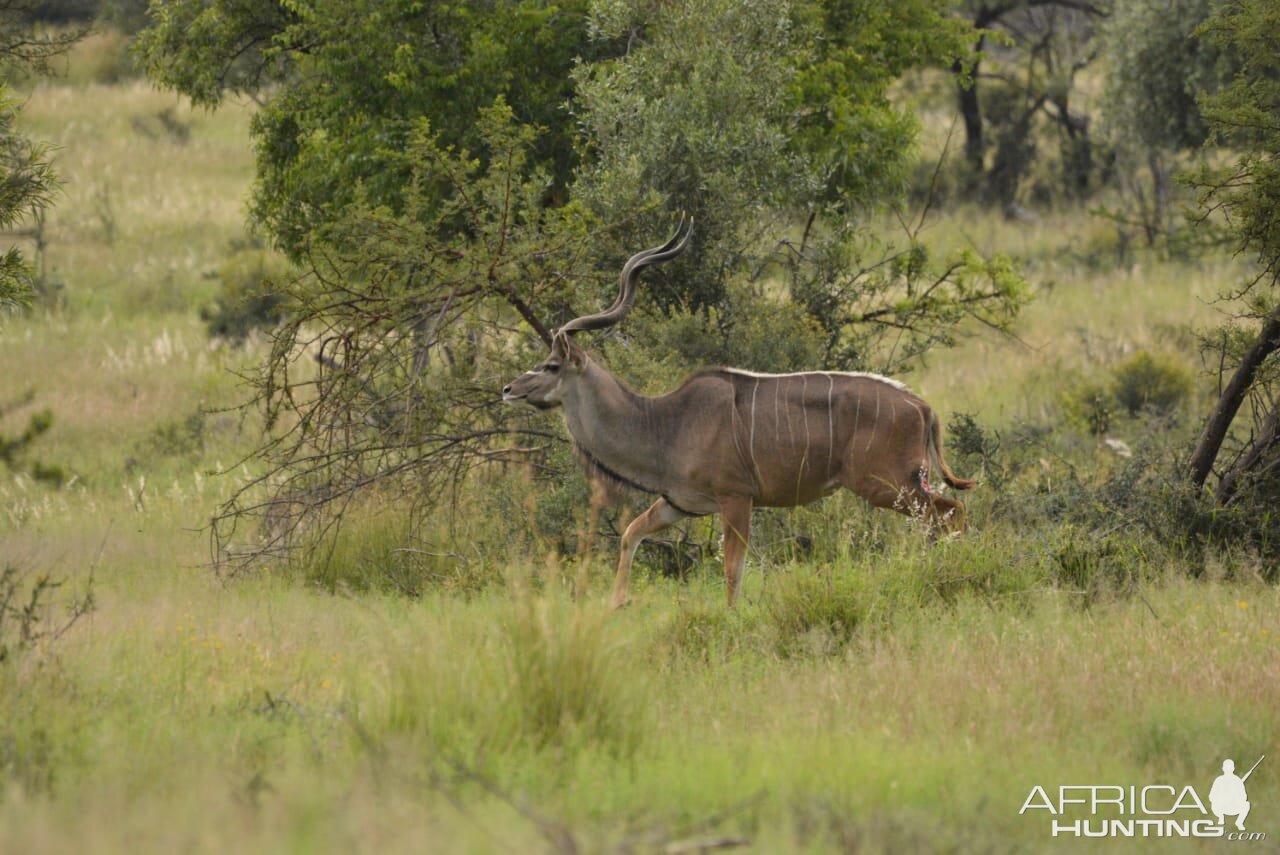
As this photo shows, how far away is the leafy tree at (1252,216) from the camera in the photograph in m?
9.86

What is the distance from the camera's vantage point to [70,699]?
21.6 feet

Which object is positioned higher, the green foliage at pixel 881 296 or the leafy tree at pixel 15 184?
the leafy tree at pixel 15 184

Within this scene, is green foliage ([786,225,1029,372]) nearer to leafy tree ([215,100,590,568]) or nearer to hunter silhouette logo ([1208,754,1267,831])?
leafy tree ([215,100,590,568])

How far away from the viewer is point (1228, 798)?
19.7ft

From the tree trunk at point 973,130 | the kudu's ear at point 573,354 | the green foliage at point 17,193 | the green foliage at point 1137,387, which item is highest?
the green foliage at point 17,193

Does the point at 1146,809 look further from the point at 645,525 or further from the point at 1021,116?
the point at 1021,116

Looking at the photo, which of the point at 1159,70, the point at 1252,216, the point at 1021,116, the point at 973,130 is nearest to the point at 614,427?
the point at 1252,216

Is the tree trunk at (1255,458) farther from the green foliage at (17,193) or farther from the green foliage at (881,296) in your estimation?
the green foliage at (17,193)

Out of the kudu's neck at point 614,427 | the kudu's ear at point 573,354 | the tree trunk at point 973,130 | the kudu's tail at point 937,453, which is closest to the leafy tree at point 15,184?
the kudu's ear at point 573,354

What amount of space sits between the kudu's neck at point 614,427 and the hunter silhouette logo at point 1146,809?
4228 millimetres

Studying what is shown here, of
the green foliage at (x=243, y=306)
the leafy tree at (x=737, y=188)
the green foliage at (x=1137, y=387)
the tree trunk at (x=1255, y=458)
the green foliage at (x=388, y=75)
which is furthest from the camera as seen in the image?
the green foliage at (x=243, y=306)

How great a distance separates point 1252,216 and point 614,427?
4.06 m

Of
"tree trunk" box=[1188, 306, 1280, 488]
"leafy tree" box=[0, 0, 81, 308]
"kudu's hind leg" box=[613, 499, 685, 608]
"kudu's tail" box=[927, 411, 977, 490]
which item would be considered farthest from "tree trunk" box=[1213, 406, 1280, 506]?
"leafy tree" box=[0, 0, 81, 308]

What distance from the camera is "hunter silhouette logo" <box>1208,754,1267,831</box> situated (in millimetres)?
5946
